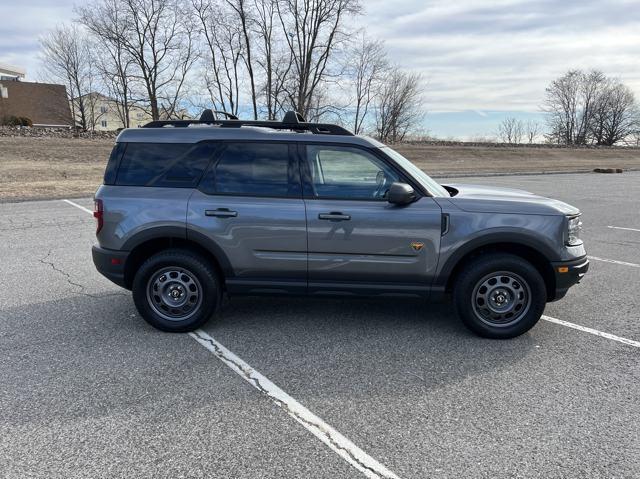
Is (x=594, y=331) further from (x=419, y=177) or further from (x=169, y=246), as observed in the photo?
(x=169, y=246)

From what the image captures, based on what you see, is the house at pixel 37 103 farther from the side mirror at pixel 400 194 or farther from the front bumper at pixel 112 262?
the side mirror at pixel 400 194

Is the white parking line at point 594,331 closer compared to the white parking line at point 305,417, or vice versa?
the white parking line at point 305,417

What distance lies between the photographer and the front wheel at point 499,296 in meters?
4.19

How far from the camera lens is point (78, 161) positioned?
Answer: 2402cm

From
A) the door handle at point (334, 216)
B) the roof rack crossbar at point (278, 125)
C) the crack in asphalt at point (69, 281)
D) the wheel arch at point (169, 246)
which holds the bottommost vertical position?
the crack in asphalt at point (69, 281)

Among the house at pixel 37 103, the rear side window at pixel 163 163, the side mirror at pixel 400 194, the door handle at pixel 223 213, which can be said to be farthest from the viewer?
the house at pixel 37 103

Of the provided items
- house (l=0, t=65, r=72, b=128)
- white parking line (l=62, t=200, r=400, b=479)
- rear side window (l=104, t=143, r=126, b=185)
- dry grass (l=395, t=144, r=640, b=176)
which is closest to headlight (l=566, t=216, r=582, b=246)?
white parking line (l=62, t=200, r=400, b=479)

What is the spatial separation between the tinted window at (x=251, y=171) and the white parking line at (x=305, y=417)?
137 cm

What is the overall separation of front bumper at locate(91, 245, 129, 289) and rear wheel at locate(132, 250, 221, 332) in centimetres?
18

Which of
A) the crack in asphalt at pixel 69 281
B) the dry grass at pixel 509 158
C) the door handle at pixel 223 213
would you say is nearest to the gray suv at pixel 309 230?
the door handle at pixel 223 213

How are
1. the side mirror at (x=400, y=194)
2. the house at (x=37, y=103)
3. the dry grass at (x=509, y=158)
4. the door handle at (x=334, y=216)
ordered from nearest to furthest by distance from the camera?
the side mirror at (x=400, y=194) < the door handle at (x=334, y=216) < the dry grass at (x=509, y=158) < the house at (x=37, y=103)

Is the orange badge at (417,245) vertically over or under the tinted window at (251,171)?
under

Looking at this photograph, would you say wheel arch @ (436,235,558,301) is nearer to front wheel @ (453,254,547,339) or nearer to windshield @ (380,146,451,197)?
front wheel @ (453,254,547,339)

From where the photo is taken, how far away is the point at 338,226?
4172 mm
